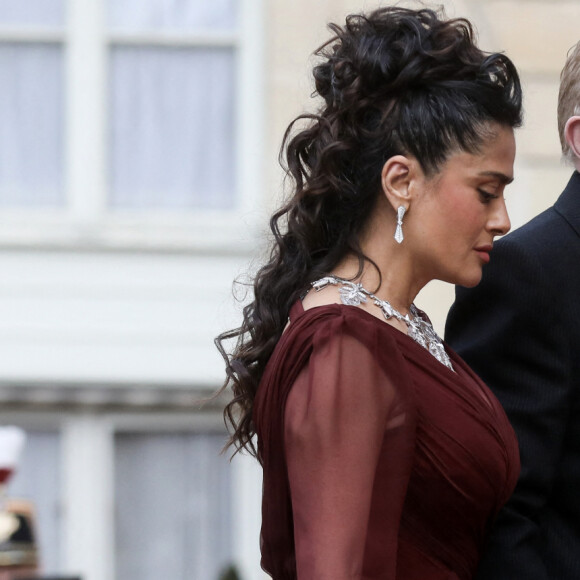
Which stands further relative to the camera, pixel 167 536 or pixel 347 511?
pixel 167 536

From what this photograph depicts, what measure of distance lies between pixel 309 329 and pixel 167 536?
4.89 metres

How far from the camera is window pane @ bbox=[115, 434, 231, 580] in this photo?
6.70 m

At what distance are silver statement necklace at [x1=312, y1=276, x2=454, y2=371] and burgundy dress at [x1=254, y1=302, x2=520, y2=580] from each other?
47mm

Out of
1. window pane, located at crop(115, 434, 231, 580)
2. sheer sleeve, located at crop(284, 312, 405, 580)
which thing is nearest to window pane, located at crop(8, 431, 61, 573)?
window pane, located at crop(115, 434, 231, 580)

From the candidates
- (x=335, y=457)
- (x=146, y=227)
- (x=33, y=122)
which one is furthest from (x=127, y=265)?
(x=335, y=457)

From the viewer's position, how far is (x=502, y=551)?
2387 mm

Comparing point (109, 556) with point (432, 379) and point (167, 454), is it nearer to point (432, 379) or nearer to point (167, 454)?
point (167, 454)

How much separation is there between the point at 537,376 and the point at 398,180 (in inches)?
19.8

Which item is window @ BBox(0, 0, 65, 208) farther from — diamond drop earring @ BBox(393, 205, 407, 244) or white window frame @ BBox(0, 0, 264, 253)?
diamond drop earring @ BBox(393, 205, 407, 244)

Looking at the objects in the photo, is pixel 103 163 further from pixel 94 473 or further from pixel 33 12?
pixel 94 473

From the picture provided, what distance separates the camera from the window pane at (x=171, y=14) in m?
6.64

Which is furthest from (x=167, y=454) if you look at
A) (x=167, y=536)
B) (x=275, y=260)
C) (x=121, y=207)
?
(x=275, y=260)

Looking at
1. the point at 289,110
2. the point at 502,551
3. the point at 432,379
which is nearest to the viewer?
the point at 432,379

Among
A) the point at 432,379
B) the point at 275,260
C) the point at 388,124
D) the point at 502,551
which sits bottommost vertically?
the point at 502,551
